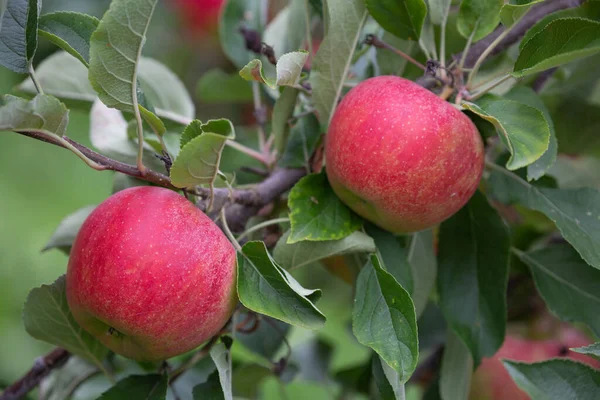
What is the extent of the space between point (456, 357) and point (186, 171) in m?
0.47

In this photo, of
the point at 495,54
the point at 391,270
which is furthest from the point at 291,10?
the point at 391,270

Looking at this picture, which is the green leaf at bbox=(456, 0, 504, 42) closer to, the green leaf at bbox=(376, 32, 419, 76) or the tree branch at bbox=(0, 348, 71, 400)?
the green leaf at bbox=(376, 32, 419, 76)

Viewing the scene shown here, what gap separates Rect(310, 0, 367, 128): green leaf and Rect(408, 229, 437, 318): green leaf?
0.19m

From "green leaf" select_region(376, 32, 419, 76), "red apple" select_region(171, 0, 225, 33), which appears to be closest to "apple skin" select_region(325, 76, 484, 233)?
"green leaf" select_region(376, 32, 419, 76)

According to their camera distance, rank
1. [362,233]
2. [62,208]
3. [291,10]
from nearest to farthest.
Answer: [362,233] → [291,10] → [62,208]

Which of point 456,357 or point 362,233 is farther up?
point 362,233

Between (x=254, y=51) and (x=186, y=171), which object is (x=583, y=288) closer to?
(x=186, y=171)

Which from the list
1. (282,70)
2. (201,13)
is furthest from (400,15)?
(201,13)

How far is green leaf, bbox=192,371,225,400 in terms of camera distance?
642 mm

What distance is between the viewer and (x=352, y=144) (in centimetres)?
61

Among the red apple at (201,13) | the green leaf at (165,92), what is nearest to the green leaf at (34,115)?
the green leaf at (165,92)

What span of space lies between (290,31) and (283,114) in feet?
0.89

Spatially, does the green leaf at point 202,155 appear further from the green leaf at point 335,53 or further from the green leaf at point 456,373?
the green leaf at point 456,373

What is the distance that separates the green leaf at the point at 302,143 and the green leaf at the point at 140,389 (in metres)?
0.28
